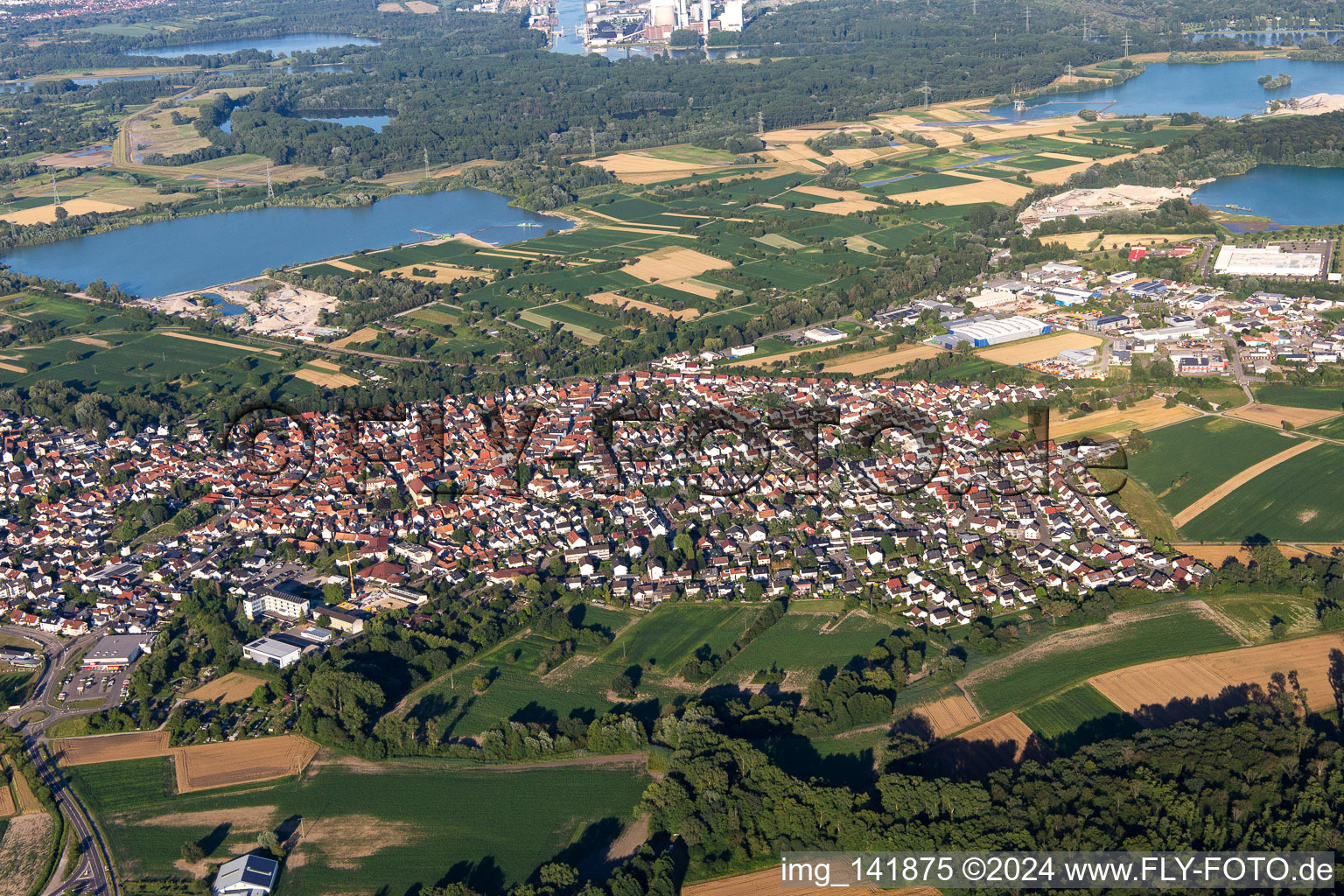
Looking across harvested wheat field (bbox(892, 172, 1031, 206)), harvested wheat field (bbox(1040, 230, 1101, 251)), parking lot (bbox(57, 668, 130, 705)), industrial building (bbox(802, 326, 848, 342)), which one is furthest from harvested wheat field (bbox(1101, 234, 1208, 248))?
parking lot (bbox(57, 668, 130, 705))

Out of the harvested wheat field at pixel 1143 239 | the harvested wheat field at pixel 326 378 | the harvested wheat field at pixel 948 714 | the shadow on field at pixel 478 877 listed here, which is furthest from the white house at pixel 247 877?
the harvested wheat field at pixel 1143 239

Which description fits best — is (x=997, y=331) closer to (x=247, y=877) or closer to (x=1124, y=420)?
(x=1124, y=420)

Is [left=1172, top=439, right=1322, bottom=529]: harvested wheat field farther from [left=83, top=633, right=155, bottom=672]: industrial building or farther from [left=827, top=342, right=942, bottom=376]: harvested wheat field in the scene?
[left=83, top=633, right=155, bottom=672]: industrial building

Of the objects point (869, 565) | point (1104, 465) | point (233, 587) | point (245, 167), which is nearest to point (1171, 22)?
point (245, 167)

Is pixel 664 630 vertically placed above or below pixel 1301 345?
below

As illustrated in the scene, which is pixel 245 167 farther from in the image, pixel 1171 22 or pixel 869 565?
pixel 1171 22

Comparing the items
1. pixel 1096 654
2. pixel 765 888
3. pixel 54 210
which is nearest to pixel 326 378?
pixel 1096 654

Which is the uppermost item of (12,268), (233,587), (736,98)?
(736,98)
